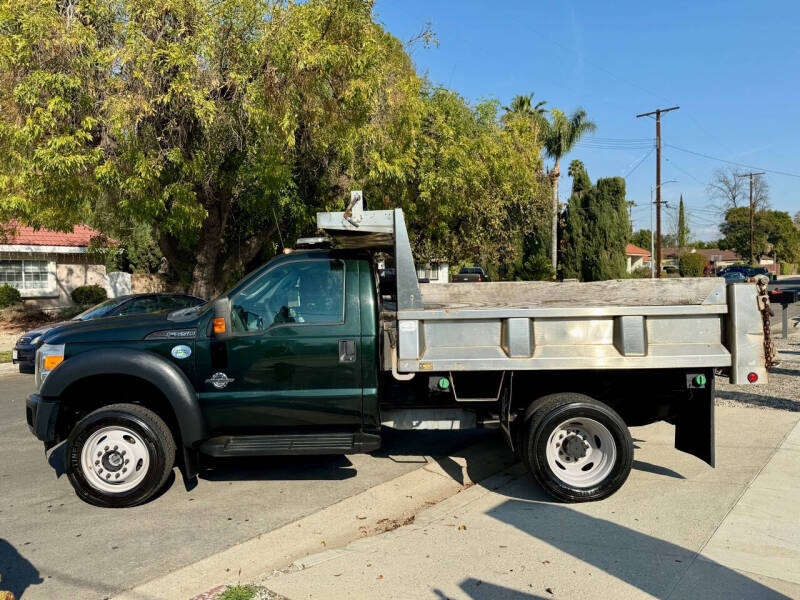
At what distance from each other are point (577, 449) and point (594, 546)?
3.51 ft

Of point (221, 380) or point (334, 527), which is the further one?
point (221, 380)

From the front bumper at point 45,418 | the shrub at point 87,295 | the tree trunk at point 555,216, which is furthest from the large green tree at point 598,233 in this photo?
the front bumper at point 45,418

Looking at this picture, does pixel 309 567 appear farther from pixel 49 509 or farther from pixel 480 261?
pixel 480 261

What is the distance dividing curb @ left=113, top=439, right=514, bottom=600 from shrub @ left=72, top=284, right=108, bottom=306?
2358 centimetres

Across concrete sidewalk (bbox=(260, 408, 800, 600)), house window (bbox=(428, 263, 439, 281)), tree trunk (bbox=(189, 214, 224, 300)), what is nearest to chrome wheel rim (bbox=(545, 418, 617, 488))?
concrete sidewalk (bbox=(260, 408, 800, 600))

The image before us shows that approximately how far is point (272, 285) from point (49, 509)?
2580mm

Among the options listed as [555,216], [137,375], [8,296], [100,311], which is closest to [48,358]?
[137,375]

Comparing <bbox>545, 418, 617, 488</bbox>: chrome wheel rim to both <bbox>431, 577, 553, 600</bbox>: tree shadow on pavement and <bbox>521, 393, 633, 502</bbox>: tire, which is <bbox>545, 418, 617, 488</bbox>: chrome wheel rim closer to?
<bbox>521, 393, 633, 502</bbox>: tire

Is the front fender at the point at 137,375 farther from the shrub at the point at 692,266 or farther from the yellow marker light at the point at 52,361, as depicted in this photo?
the shrub at the point at 692,266

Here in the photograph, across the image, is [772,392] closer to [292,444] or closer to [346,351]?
[346,351]

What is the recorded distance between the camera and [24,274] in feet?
86.2

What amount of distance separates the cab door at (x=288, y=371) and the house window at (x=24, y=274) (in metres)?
24.6

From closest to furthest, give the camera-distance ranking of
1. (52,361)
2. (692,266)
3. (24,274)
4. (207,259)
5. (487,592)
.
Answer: (487,592) < (52,361) < (207,259) < (24,274) < (692,266)

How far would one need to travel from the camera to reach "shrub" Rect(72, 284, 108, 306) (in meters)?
26.3
